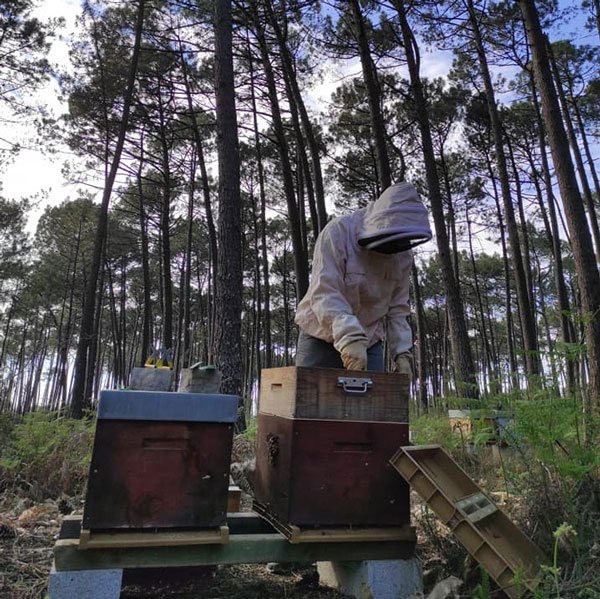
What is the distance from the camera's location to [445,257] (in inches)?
367

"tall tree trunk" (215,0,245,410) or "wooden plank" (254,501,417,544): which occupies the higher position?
"tall tree trunk" (215,0,245,410)

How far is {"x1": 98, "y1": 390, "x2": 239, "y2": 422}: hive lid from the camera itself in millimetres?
2061

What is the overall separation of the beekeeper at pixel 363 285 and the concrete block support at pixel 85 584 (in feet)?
4.94

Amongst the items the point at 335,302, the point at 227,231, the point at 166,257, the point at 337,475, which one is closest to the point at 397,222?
the point at 335,302

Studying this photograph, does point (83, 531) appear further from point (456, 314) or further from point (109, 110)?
point (109, 110)

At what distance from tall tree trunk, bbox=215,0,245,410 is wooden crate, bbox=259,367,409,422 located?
150 inches

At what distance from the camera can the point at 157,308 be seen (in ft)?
121

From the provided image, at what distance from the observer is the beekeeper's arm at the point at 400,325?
3.23m

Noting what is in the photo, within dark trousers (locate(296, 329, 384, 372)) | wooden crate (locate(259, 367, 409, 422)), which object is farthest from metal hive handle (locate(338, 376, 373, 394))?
dark trousers (locate(296, 329, 384, 372))

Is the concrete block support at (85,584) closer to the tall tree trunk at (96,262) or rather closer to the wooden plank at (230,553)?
the wooden plank at (230,553)

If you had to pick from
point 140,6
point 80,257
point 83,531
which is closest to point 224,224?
point 83,531

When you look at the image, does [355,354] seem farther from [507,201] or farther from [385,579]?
[507,201]

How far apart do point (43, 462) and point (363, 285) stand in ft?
11.1

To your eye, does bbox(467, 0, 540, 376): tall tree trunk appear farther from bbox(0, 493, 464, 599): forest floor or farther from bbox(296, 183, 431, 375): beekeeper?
bbox(0, 493, 464, 599): forest floor
